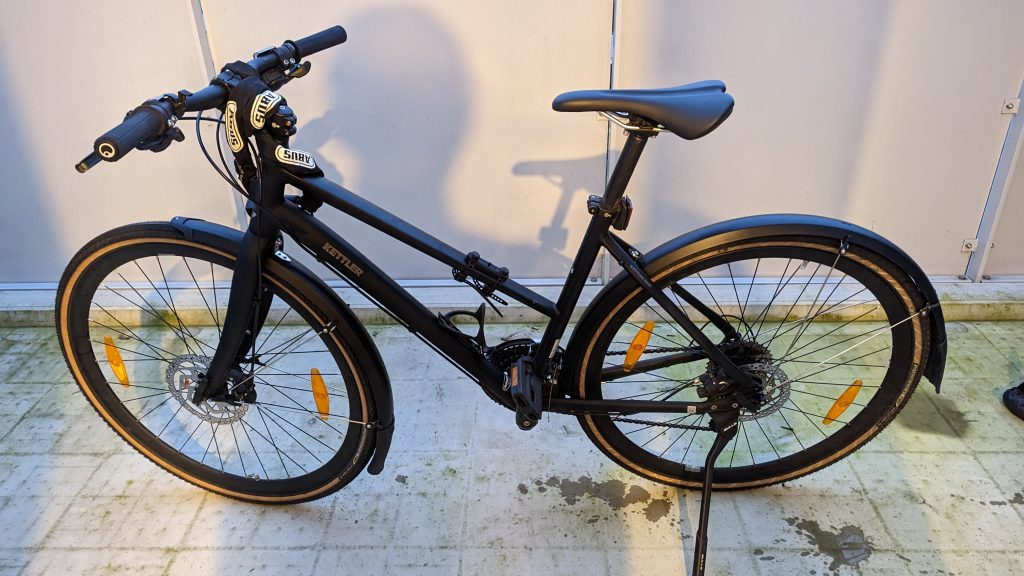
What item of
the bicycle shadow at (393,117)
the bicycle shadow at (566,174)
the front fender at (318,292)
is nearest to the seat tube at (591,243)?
the front fender at (318,292)

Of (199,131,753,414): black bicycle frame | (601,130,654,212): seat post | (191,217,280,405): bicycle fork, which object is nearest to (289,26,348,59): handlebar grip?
(199,131,753,414): black bicycle frame

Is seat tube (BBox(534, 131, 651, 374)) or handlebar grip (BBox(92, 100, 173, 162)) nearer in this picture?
handlebar grip (BBox(92, 100, 173, 162))

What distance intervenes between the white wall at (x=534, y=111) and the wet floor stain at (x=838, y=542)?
1266mm

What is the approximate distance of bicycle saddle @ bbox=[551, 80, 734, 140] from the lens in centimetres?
141

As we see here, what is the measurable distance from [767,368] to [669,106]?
0.75 metres

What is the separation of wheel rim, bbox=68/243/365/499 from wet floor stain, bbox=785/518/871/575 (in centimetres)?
127

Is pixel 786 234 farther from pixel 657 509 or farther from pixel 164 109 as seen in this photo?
pixel 164 109

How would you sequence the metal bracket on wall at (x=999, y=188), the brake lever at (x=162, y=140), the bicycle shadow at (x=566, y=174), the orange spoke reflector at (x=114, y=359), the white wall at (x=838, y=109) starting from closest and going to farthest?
1. the brake lever at (x=162, y=140)
2. the orange spoke reflector at (x=114, y=359)
3. the white wall at (x=838, y=109)
4. the metal bracket on wall at (x=999, y=188)
5. the bicycle shadow at (x=566, y=174)

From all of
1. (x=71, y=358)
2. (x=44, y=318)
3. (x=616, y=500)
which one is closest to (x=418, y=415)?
(x=616, y=500)

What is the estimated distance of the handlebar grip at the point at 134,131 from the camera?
3.86ft

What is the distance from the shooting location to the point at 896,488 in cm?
197

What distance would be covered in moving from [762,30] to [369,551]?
7.02 feet

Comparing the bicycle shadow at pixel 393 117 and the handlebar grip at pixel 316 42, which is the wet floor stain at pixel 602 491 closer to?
the bicycle shadow at pixel 393 117

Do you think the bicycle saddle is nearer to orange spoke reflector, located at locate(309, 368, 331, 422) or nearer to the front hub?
orange spoke reflector, located at locate(309, 368, 331, 422)
